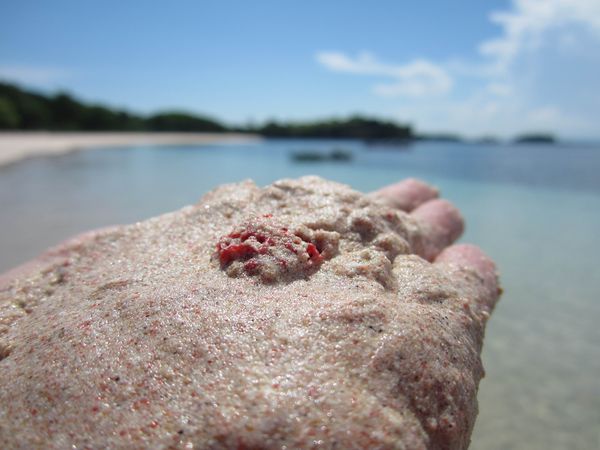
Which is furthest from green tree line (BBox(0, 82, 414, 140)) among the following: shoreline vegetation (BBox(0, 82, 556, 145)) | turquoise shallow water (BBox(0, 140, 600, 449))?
turquoise shallow water (BBox(0, 140, 600, 449))

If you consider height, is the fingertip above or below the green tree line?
above

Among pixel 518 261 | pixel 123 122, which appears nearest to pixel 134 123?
pixel 123 122

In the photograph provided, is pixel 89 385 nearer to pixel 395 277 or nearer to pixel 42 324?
pixel 42 324

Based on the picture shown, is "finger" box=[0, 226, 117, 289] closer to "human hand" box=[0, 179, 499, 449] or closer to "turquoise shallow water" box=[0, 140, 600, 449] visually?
"human hand" box=[0, 179, 499, 449]

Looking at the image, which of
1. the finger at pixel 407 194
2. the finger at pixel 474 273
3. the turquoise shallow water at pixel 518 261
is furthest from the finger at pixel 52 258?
the turquoise shallow water at pixel 518 261

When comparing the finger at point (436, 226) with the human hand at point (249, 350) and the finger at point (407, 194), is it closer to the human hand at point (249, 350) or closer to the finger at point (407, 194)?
the finger at point (407, 194)

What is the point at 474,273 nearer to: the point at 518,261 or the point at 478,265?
the point at 478,265
